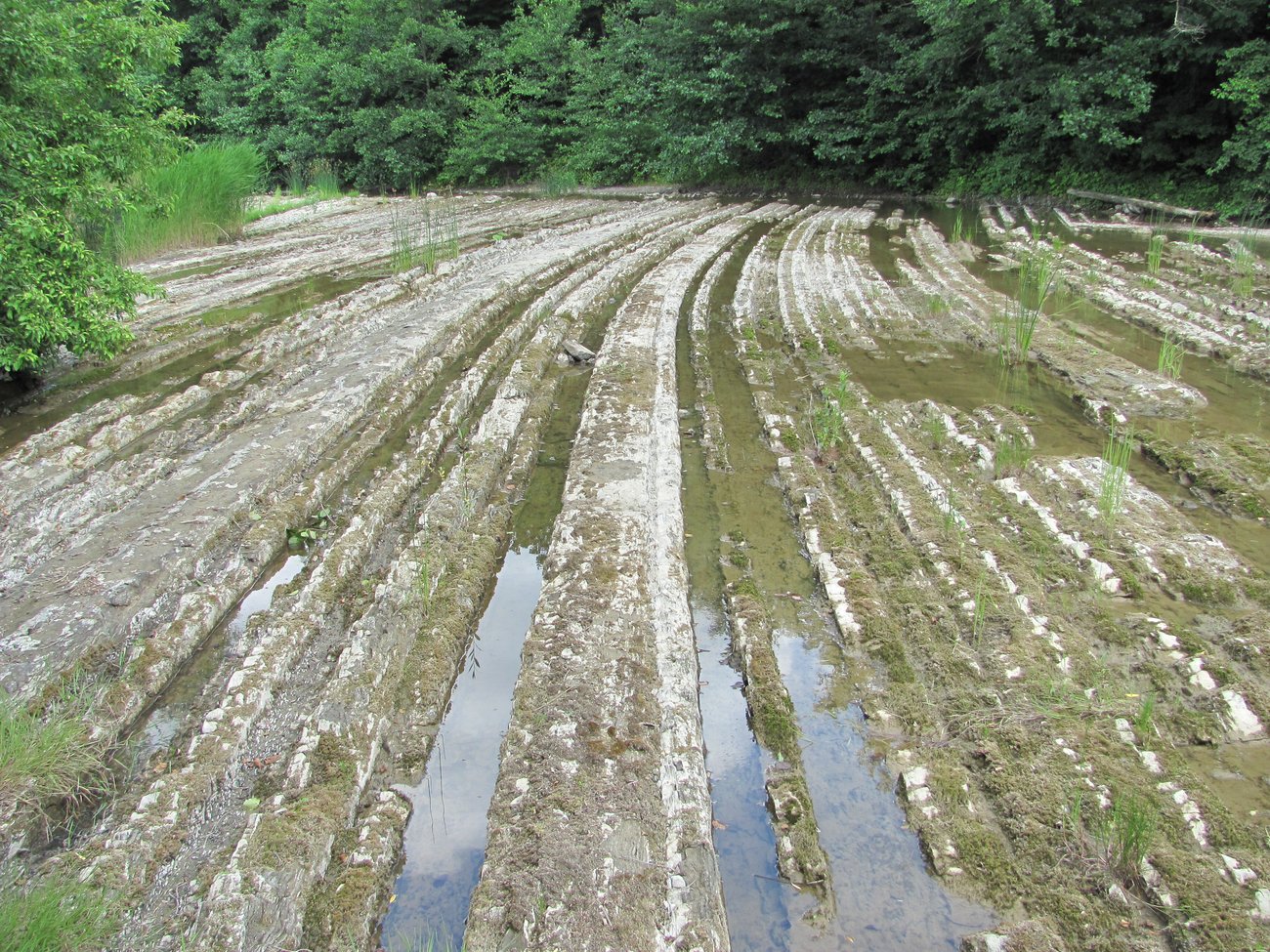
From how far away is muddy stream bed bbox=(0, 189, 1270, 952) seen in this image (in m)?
2.30

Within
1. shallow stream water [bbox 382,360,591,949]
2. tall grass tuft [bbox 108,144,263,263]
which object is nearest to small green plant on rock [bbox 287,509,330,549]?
shallow stream water [bbox 382,360,591,949]

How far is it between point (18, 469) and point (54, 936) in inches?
143

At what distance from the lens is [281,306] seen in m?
8.60

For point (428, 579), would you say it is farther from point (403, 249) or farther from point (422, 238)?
point (422, 238)

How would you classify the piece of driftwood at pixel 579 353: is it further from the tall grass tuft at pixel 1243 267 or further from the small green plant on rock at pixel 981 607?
the tall grass tuft at pixel 1243 267

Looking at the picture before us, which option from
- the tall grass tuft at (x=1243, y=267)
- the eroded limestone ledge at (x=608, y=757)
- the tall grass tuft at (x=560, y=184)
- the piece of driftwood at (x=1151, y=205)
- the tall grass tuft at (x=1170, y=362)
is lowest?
the eroded limestone ledge at (x=608, y=757)

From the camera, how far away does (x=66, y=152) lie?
5582 mm

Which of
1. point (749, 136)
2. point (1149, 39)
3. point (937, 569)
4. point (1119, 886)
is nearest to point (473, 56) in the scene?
point (749, 136)

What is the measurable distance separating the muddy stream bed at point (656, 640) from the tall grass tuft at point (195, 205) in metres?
4.00

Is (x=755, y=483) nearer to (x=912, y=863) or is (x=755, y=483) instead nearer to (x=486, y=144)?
(x=912, y=863)

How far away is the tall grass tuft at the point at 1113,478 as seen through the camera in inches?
161

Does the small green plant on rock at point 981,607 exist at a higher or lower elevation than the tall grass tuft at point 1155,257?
lower

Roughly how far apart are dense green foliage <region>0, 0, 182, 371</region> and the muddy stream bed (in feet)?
2.12

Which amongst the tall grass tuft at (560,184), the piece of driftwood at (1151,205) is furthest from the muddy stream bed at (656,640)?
the tall grass tuft at (560,184)
